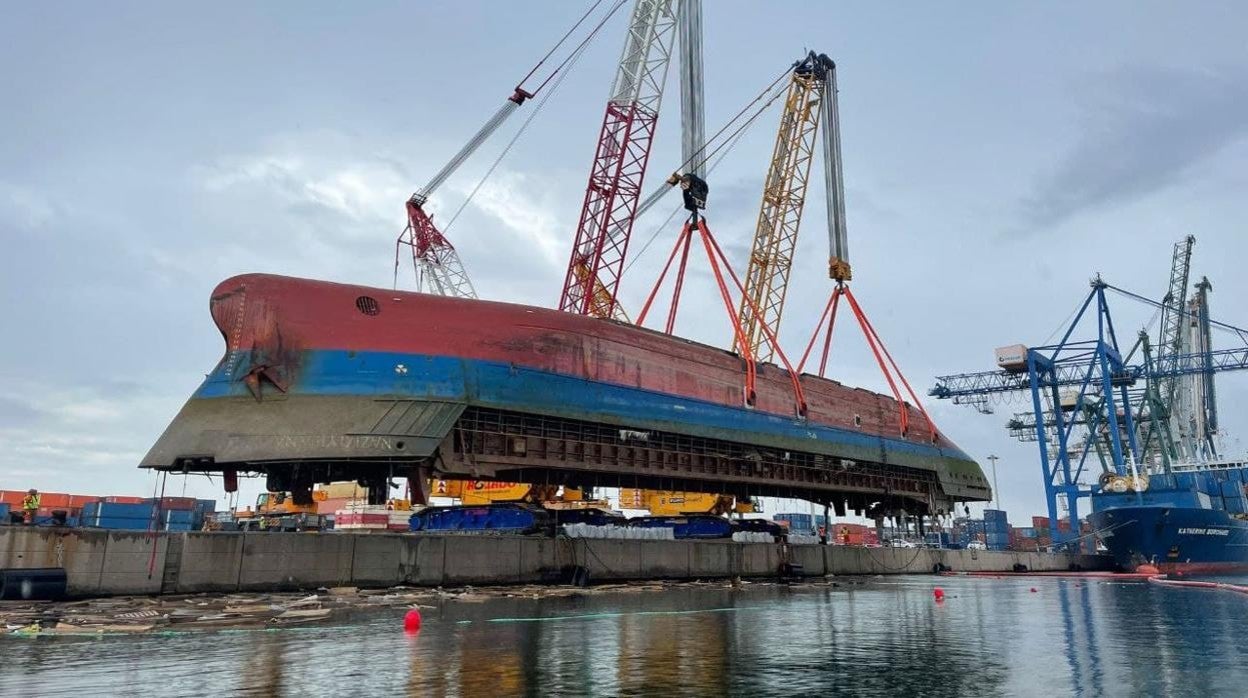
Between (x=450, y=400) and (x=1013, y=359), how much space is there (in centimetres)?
6429

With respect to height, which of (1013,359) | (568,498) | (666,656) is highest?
(1013,359)

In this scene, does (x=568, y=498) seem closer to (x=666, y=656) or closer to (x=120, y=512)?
(x=120, y=512)

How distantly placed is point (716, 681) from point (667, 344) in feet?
119

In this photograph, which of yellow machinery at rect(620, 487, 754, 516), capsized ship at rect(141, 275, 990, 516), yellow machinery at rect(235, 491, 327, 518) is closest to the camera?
capsized ship at rect(141, 275, 990, 516)

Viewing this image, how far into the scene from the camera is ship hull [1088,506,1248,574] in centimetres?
6341

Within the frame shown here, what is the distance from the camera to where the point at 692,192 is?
54.5 meters

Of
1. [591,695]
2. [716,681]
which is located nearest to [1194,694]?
[716,681]

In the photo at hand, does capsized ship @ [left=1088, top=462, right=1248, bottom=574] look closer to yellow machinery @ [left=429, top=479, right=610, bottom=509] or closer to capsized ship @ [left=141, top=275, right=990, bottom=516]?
capsized ship @ [left=141, top=275, right=990, bottom=516]

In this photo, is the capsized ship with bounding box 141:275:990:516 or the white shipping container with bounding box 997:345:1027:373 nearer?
the capsized ship with bounding box 141:275:990:516

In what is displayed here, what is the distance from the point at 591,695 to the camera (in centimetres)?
955

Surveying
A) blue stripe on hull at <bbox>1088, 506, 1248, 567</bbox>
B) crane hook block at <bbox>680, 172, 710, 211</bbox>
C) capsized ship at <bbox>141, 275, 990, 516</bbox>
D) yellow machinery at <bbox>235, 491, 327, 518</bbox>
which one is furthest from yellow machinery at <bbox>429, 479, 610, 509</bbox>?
blue stripe on hull at <bbox>1088, 506, 1248, 567</bbox>

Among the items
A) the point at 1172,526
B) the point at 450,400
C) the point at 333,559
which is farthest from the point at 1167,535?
the point at 333,559

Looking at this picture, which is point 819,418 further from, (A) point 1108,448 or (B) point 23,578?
(A) point 1108,448

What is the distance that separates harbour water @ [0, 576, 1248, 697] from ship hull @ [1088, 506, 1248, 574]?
161 ft
